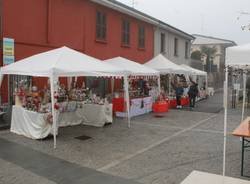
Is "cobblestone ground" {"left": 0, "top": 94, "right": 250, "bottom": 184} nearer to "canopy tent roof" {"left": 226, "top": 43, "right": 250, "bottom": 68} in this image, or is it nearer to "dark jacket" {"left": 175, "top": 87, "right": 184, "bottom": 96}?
"canopy tent roof" {"left": 226, "top": 43, "right": 250, "bottom": 68}

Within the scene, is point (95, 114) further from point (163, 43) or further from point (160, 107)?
point (163, 43)

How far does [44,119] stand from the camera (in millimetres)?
9000

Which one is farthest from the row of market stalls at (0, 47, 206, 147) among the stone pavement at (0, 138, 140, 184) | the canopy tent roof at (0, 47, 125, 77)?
the stone pavement at (0, 138, 140, 184)

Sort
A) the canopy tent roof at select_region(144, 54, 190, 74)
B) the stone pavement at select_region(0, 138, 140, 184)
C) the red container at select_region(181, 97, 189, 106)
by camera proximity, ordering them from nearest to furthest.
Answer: the stone pavement at select_region(0, 138, 140, 184) < the canopy tent roof at select_region(144, 54, 190, 74) < the red container at select_region(181, 97, 189, 106)

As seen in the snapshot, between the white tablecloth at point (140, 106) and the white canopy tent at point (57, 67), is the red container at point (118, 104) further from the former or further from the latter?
the white canopy tent at point (57, 67)

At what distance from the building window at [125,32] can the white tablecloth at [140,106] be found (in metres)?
4.02

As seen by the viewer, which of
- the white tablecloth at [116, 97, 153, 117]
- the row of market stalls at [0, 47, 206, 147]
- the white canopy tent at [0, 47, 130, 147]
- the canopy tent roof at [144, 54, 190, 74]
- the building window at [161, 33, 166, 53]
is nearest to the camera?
the white canopy tent at [0, 47, 130, 147]

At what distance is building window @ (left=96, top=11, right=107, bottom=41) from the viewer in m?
15.4

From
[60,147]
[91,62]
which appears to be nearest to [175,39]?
[91,62]

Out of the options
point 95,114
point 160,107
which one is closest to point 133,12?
point 160,107

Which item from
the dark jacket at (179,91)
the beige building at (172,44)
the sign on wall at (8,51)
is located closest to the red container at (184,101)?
the dark jacket at (179,91)

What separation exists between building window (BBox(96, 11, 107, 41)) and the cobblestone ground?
5.42 m

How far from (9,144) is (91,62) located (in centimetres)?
330

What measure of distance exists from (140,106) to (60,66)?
6660 millimetres
